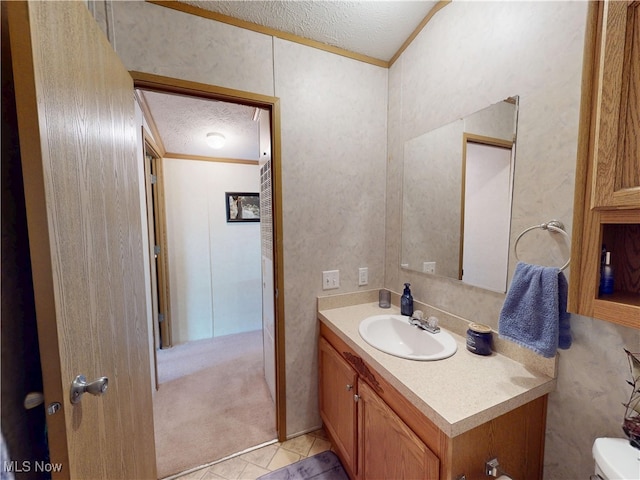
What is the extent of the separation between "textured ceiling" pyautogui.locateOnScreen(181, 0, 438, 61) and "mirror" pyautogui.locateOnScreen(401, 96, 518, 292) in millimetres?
617

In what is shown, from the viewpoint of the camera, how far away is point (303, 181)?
5.08ft

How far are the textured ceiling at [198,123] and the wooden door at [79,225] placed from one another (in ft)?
2.65

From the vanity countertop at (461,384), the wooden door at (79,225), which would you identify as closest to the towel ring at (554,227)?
the vanity countertop at (461,384)

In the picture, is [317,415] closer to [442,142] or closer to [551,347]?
[551,347]

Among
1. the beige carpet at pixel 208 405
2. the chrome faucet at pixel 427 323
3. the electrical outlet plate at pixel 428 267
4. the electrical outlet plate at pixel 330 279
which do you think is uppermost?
the electrical outlet plate at pixel 428 267

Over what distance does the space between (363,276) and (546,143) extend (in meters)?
1.15

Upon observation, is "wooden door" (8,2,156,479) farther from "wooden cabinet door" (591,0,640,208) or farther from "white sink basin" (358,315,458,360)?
"wooden cabinet door" (591,0,640,208)

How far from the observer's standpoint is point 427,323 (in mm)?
1324

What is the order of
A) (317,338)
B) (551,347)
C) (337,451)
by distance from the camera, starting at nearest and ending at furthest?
(551,347) < (337,451) < (317,338)

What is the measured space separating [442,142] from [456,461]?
1.34m

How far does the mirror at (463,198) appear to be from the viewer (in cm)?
108

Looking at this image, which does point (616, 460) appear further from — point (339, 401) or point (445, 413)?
Answer: point (339, 401)

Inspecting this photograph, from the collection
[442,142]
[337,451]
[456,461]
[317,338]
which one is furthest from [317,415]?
[442,142]

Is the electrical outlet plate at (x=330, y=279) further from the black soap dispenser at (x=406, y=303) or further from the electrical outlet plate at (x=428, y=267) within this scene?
the electrical outlet plate at (x=428, y=267)
